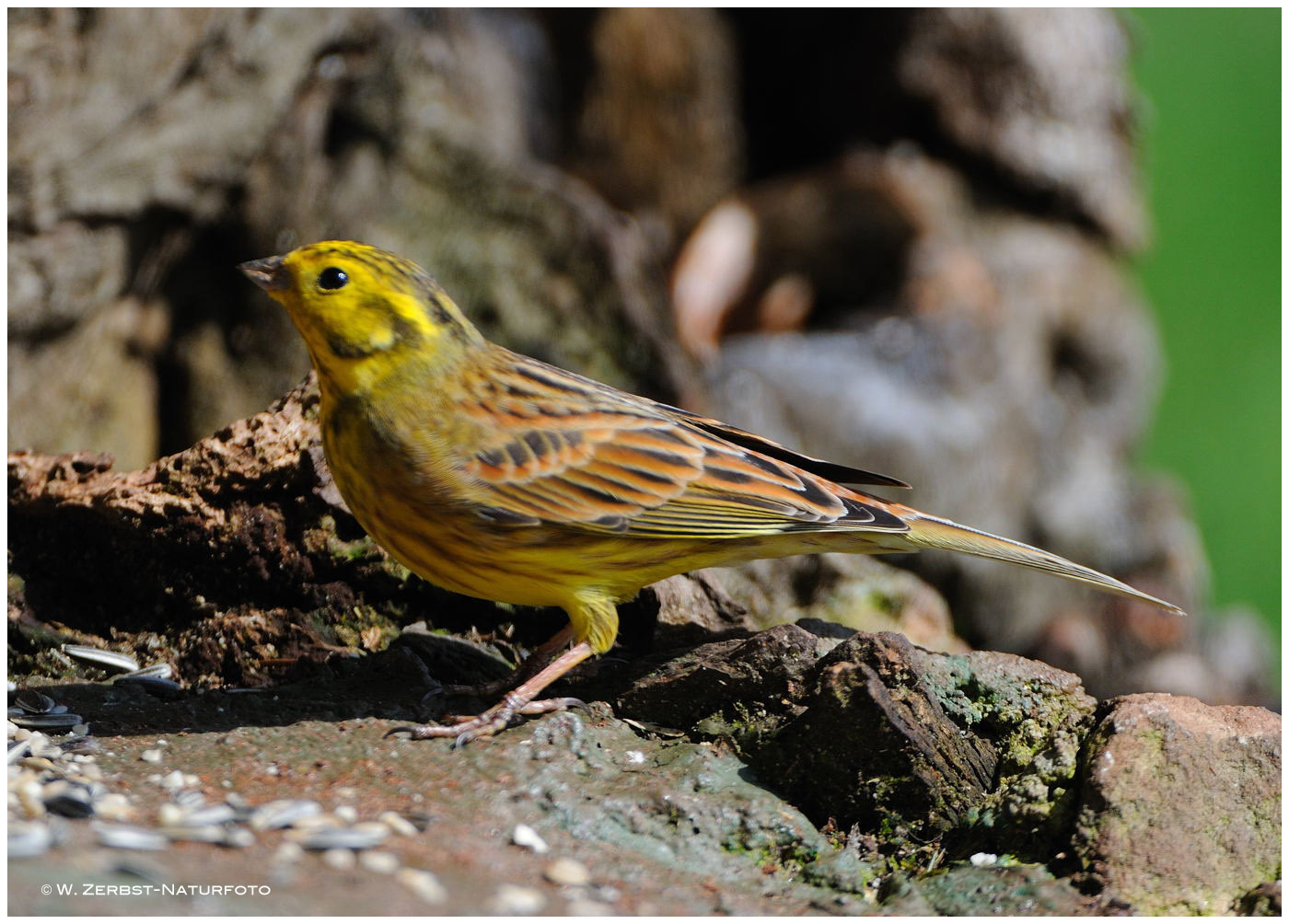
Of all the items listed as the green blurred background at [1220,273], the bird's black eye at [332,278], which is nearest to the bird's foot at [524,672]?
the bird's black eye at [332,278]

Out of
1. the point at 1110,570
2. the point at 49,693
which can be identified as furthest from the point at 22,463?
the point at 1110,570

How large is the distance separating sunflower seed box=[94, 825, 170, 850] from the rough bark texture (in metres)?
0.06

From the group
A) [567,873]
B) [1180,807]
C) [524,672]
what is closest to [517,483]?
[524,672]

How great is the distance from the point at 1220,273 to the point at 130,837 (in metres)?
10.3

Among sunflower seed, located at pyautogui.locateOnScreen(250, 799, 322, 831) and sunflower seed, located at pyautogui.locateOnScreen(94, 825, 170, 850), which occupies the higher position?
sunflower seed, located at pyautogui.locateOnScreen(250, 799, 322, 831)

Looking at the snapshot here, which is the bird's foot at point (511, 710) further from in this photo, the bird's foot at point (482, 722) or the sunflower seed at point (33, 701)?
the sunflower seed at point (33, 701)

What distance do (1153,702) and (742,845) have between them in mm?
1128

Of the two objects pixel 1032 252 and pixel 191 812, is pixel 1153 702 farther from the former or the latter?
pixel 1032 252

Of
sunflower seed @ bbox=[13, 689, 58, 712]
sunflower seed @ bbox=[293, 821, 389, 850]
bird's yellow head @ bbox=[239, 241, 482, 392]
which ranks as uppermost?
bird's yellow head @ bbox=[239, 241, 482, 392]

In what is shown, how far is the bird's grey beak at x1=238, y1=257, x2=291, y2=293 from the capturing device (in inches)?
158

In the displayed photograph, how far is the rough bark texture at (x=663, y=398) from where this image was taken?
3293mm

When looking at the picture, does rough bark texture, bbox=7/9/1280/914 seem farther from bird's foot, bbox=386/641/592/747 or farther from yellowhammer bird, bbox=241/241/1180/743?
yellowhammer bird, bbox=241/241/1180/743

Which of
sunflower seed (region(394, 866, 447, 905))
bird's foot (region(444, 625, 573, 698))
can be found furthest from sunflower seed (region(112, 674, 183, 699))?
sunflower seed (region(394, 866, 447, 905))

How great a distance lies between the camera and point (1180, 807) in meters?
3.23
